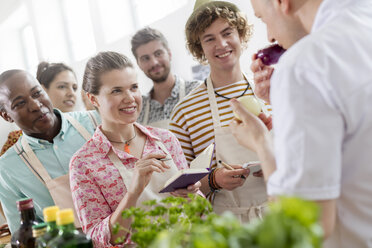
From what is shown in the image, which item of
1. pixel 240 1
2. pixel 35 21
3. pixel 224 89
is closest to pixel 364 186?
pixel 224 89

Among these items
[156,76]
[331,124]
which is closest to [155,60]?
[156,76]

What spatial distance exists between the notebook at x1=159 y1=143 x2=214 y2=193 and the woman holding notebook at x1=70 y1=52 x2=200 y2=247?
0.23ft

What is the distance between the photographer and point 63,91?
3660 mm

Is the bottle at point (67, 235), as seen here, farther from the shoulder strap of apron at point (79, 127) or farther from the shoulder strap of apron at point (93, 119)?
the shoulder strap of apron at point (93, 119)

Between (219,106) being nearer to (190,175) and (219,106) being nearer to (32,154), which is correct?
(190,175)

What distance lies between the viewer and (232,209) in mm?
2076

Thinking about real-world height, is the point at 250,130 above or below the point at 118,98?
below

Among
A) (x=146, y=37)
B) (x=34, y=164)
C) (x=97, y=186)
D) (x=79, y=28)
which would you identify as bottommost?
(x=97, y=186)

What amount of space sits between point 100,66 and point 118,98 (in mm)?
191

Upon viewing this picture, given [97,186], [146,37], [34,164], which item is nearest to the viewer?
[97,186]

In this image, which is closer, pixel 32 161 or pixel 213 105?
pixel 32 161

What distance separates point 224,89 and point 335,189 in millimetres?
1582

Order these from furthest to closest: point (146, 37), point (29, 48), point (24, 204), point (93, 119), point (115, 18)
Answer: point (29, 48) → point (115, 18) → point (146, 37) → point (93, 119) → point (24, 204)

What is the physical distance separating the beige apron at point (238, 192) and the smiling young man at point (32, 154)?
30.9 inches
